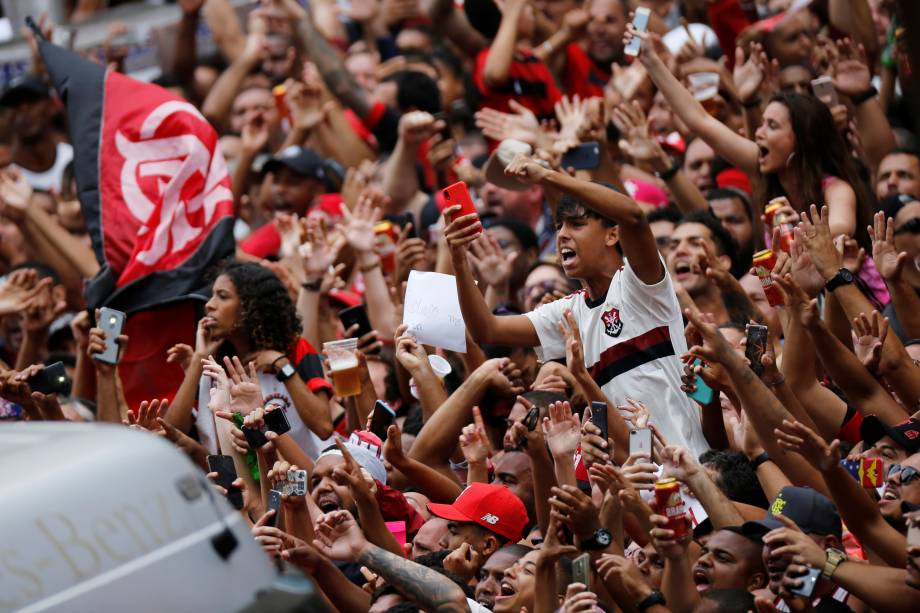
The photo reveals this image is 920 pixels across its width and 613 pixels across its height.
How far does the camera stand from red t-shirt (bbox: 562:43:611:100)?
10523 mm

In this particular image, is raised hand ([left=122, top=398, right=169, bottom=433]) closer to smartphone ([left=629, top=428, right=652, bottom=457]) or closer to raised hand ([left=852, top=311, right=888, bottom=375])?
smartphone ([left=629, top=428, right=652, bottom=457])

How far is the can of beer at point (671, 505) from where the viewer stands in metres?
5.14

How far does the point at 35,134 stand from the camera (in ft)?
38.9

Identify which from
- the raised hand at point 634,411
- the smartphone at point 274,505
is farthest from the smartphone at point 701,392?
the smartphone at point 274,505

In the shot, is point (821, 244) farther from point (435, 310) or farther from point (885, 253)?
point (435, 310)

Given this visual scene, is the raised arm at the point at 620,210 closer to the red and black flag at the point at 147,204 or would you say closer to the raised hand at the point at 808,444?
the raised hand at the point at 808,444

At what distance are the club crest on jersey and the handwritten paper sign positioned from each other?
72 centimetres

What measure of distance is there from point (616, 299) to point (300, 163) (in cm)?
417

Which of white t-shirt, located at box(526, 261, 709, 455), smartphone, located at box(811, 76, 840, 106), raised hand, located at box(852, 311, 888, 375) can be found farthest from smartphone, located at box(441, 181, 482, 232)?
smartphone, located at box(811, 76, 840, 106)

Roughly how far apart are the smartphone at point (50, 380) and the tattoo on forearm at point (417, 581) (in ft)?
7.55

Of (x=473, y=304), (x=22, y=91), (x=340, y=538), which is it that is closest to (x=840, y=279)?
(x=473, y=304)

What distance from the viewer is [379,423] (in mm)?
7207

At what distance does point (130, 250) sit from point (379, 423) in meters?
2.03

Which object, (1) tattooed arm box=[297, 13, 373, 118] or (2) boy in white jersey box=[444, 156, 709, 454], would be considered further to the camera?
(1) tattooed arm box=[297, 13, 373, 118]
